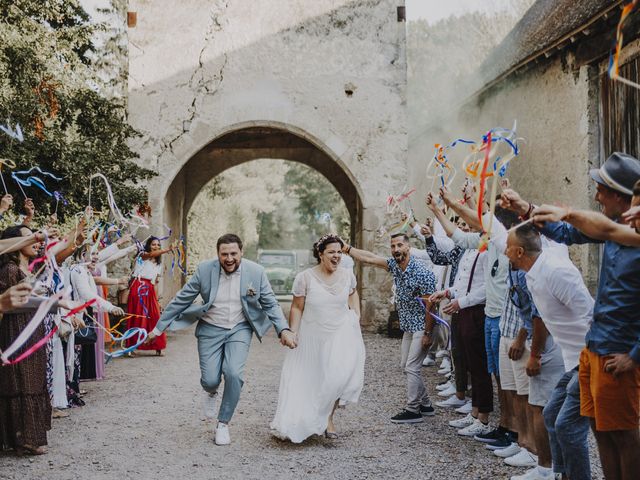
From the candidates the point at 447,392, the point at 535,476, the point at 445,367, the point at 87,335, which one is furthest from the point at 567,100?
the point at 535,476

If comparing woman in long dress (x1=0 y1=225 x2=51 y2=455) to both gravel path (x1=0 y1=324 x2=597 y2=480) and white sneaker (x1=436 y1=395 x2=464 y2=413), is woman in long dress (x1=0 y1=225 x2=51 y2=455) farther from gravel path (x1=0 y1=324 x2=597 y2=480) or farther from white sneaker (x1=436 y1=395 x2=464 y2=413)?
white sneaker (x1=436 y1=395 x2=464 y2=413)

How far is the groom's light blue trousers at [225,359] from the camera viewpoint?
6.29m

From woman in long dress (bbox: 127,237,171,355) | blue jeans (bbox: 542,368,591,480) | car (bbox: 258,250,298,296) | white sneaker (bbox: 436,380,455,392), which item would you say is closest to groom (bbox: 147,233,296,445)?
blue jeans (bbox: 542,368,591,480)

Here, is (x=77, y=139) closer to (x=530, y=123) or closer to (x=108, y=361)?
(x=108, y=361)

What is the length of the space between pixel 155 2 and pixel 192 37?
1040 mm

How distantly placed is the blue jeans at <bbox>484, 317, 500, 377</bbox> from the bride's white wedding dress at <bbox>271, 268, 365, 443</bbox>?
1135mm

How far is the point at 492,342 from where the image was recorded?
20.1 feet

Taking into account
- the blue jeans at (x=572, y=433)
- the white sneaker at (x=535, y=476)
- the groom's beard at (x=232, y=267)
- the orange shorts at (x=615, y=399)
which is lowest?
the white sneaker at (x=535, y=476)

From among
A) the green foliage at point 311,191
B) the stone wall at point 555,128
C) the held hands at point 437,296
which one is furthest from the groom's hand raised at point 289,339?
the green foliage at point 311,191

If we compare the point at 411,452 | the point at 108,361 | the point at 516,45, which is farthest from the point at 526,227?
the point at 516,45

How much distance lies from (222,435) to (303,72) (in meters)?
9.83

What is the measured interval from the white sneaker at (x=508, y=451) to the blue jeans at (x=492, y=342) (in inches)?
25.9

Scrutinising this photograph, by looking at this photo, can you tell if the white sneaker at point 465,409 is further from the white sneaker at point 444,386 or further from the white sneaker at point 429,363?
the white sneaker at point 429,363

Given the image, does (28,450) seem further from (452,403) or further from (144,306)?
(144,306)
